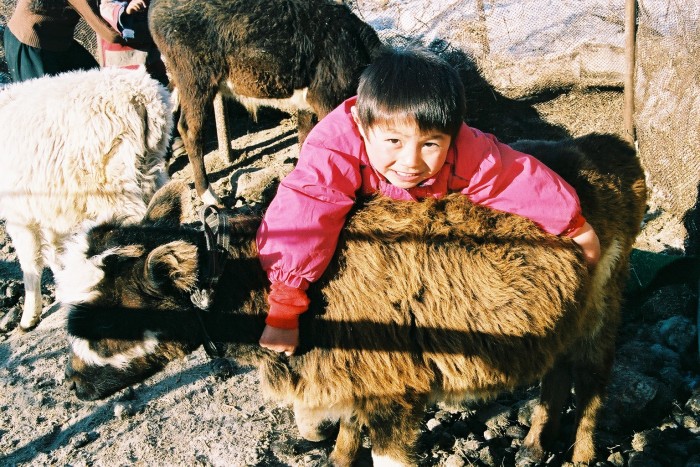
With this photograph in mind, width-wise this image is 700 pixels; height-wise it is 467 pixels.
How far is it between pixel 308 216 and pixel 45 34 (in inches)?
208

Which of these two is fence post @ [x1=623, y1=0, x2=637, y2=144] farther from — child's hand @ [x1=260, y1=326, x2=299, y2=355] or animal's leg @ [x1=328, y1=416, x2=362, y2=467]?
child's hand @ [x1=260, y1=326, x2=299, y2=355]

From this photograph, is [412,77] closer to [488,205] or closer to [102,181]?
[488,205]

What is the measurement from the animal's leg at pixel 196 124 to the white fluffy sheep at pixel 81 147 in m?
1.75

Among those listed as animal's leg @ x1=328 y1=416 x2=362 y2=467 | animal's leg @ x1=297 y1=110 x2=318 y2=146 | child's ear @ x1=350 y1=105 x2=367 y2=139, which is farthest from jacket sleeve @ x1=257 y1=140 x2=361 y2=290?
animal's leg @ x1=297 y1=110 x2=318 y2=146

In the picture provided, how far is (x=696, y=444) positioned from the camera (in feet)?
11.2

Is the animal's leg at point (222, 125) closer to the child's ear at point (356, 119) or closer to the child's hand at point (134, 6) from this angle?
the child's hand at point (134, 6)

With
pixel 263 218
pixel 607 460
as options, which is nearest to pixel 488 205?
pixel 263 218

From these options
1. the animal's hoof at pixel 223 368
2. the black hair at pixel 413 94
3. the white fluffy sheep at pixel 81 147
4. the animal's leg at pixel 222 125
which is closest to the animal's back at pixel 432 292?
the black hair at pixel 413 94

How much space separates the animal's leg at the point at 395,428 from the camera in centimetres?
268

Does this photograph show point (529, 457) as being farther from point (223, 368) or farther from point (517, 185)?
point (223, 368)

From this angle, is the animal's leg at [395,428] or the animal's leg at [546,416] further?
the animal's leg at [546,416]

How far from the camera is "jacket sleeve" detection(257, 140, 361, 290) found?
92.2 inches

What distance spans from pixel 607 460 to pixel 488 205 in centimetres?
204

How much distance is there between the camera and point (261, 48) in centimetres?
636
